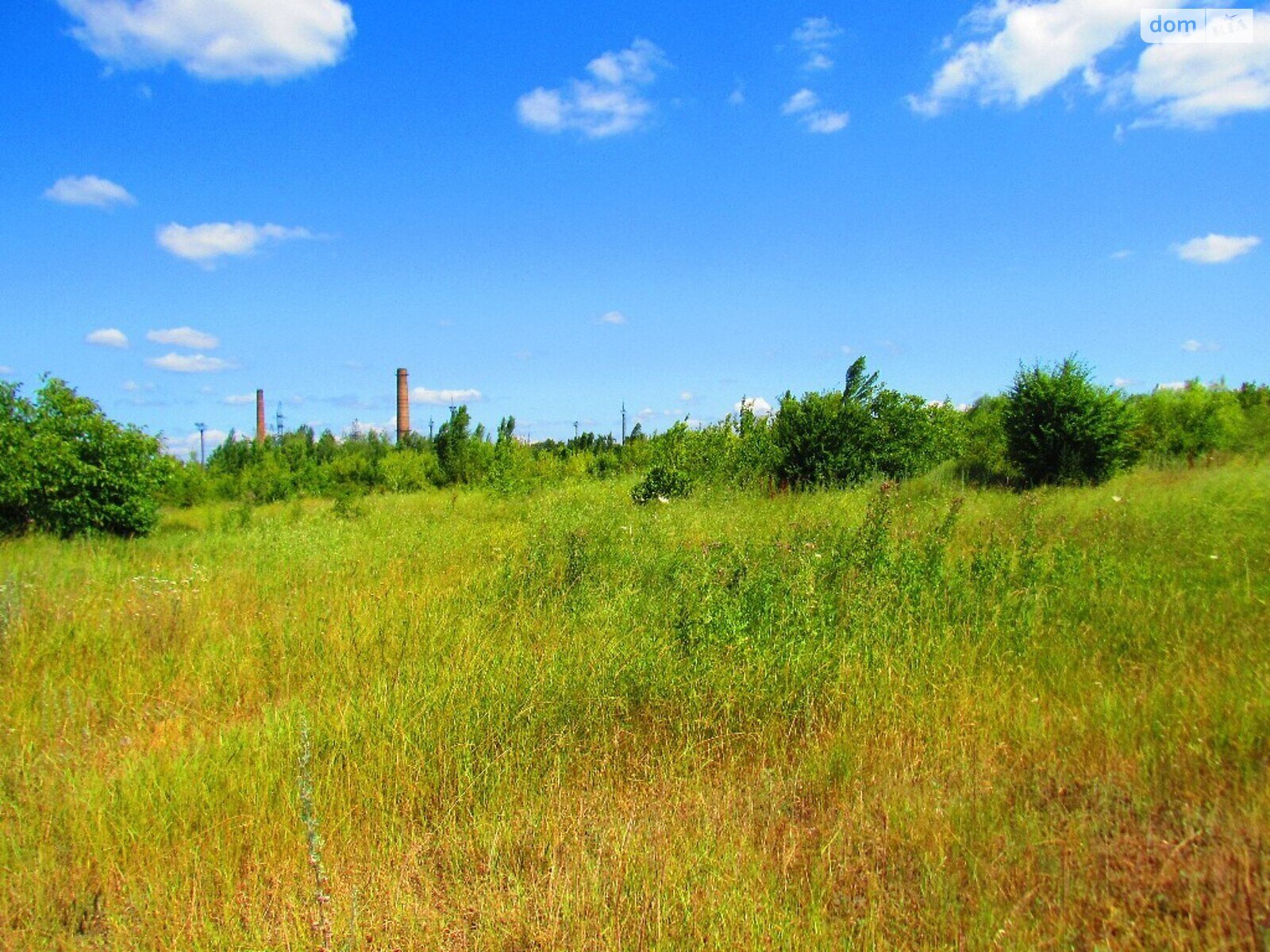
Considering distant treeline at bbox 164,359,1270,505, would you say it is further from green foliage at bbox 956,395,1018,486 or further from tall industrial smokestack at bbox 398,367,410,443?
tall industrial smokestack at bbox 398,367,410,443

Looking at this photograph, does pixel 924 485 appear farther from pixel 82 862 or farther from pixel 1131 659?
pixel 82 862

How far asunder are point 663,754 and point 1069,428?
40.7 feet

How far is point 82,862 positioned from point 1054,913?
323cm

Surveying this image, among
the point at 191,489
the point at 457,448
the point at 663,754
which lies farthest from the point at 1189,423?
the point at 191,489

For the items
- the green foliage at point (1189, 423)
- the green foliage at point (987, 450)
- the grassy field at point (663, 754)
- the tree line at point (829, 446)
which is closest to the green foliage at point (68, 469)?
the tree line at point (829, 446)

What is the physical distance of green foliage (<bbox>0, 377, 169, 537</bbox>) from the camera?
1205cm

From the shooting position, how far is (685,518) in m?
9.03

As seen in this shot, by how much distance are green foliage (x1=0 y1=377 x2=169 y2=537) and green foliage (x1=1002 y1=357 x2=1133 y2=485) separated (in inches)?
672

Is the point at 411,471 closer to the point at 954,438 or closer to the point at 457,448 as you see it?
the point at 457,448

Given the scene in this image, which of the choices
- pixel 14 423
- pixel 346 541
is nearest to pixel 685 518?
pixel 346 541

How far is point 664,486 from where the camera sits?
12.7 metres

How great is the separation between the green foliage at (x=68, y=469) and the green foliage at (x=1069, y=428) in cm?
1707

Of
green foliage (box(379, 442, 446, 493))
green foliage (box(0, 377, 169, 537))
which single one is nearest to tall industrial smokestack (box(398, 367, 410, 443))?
green foliage (box(379, 442, 446, 493))

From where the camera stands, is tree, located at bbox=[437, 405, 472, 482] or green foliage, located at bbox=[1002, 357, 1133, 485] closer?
green foliage, located at bbox=[1002, 357, 1133, 485]
